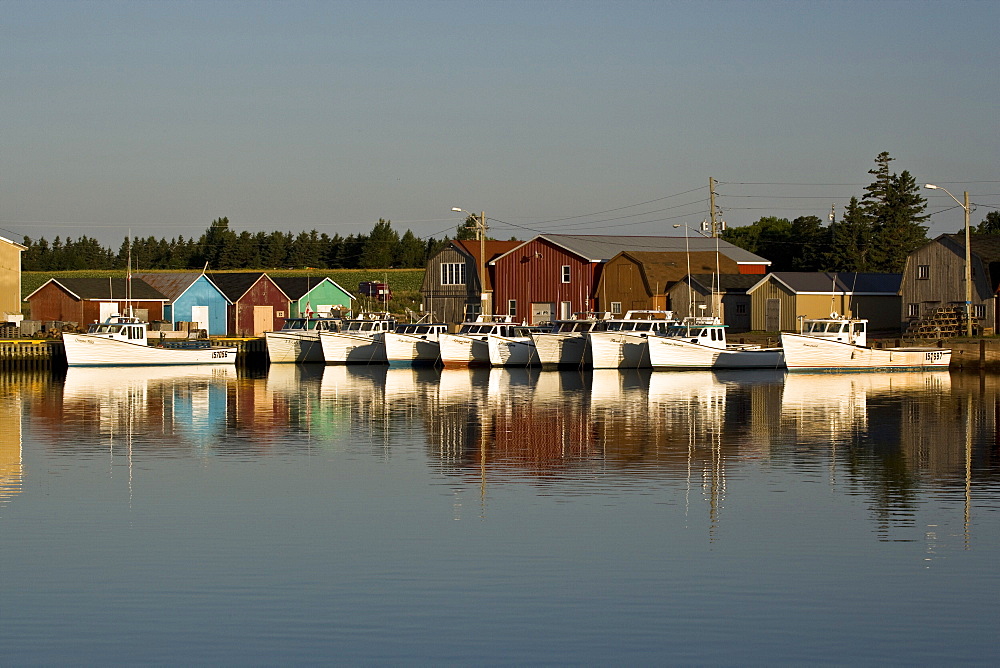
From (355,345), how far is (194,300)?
878 inches

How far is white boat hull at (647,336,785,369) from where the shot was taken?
2419 inches

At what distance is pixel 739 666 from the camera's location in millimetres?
13031

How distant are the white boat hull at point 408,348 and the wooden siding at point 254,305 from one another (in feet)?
75.9

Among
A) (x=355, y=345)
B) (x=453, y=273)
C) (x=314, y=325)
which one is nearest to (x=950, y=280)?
(x=355, y=345)

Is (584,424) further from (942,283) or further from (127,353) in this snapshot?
(942,283)

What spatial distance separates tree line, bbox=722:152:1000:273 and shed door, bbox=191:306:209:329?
52580 mm

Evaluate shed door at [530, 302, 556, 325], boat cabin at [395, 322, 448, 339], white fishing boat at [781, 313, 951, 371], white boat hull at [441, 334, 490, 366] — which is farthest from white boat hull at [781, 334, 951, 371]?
shed door at [530, 302, 556, 325]

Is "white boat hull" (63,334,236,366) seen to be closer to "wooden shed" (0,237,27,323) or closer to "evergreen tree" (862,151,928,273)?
"wooden shed" (0,237,27,323)

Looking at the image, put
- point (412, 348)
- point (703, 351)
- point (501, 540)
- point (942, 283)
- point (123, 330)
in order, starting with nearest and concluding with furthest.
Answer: point (501, 540)
point (703, 351)
point (942, 283)
point (123, 330)
point (412, 348)

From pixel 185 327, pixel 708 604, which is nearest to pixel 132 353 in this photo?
pixel 185 327

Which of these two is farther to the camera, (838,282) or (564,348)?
(838,282)

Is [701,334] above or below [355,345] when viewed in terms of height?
above

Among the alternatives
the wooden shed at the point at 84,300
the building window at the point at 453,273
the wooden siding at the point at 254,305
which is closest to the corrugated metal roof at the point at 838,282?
the building window at the point at 453,273

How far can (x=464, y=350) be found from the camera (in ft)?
220
